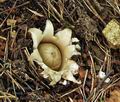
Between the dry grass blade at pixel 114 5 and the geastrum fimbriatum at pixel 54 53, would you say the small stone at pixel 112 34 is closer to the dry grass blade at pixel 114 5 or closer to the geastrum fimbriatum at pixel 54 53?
the dry grass blade at pixel 114 5

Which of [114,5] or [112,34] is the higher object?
[114,5]

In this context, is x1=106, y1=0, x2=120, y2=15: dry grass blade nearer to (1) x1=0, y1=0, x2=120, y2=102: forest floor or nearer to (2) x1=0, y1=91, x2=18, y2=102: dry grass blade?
(1) x1=0, y1=0, x2=120, y2=102: forest floor

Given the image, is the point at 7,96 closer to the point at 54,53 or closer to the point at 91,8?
the point at 54,53

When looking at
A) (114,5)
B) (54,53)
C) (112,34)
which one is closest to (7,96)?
(54,53)

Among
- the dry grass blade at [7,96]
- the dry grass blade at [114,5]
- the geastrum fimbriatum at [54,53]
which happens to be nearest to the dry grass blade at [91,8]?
the dry grass blade at [114,5]

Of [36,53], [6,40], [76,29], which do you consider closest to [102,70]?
[76,29]

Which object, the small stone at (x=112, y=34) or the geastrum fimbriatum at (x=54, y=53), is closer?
the geastrum fimbriatum at (x=54, y=53)
